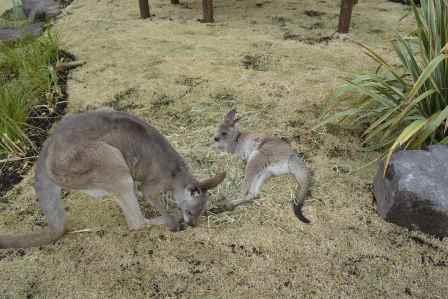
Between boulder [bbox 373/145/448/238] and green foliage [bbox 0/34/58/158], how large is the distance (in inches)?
108

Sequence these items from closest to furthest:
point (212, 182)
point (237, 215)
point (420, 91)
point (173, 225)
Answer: point (212, 182)
point (173, 225)
point (237, 215)
point (420, 91)

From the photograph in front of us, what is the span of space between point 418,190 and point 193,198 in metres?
1.29

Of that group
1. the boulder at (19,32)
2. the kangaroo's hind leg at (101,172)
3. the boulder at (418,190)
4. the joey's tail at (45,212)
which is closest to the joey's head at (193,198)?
the kangaroo's hind leg at (101,172)

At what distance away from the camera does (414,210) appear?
2.49 m

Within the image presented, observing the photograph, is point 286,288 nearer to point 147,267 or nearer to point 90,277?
point 147,267

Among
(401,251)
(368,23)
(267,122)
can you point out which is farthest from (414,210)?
(368,23)

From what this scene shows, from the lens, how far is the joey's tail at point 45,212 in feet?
7.71

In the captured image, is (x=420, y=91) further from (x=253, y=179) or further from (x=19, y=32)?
(x=19, y=32)

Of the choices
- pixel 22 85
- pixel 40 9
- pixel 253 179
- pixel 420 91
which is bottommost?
pixel 253 179

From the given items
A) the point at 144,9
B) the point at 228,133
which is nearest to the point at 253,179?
the point at 228,133

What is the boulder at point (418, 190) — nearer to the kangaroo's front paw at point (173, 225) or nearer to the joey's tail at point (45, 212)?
the kangaroo's front paw at point (173, 225)

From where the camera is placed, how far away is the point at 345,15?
507 cm

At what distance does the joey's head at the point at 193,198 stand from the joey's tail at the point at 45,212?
2.23 feet

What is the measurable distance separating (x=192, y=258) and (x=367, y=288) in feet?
3.21
